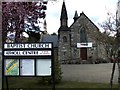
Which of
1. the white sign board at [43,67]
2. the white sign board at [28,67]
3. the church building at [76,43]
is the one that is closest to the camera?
the white sign board at [43,67]

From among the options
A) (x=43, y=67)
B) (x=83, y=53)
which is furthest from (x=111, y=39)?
(x=83, y=53)

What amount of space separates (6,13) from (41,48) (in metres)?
5.11

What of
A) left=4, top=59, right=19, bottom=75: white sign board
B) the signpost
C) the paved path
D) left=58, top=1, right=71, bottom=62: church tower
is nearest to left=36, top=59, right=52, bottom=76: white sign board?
the signpost

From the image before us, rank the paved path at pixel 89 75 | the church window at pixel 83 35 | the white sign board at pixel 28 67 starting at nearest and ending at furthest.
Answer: the white sign board at pixel 28 67, the paved path at pixel 89 75, the church window at pixel 83 35

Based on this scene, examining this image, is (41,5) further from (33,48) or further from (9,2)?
(33,48)

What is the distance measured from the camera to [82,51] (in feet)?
140

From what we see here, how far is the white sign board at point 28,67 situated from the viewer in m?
10.8

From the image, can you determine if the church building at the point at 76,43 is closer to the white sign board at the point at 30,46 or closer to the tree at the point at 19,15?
the tree at the point at 19,15

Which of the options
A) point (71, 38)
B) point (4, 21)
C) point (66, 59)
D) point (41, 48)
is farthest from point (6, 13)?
point (71, 38)

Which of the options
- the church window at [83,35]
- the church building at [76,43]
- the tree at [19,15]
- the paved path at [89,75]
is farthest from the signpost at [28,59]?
the church window at [83,35]

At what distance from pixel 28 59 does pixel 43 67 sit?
600 millimetres

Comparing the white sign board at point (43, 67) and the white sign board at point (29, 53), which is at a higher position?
the white sign board at point (29, 53)

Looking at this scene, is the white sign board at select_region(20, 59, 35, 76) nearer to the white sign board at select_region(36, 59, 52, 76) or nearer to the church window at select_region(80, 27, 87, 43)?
the white sign board at select_region(36, 59, 52, 76)

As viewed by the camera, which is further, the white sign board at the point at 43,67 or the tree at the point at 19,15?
the tree at the point at 19,15
